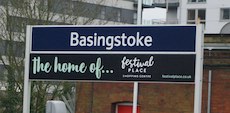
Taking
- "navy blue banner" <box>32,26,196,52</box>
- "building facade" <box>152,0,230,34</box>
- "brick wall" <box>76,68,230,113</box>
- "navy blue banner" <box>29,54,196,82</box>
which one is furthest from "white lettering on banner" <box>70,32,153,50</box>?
"building facade" <box>152,0,230,34</box>

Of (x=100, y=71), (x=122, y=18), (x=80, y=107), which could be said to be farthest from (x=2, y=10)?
(x=122, y=18)

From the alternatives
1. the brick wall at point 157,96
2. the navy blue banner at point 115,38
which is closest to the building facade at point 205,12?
the brick wall at point 157,96

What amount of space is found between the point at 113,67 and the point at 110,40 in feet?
1.93

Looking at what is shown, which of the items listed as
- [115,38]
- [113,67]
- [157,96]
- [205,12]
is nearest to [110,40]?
[115,38]

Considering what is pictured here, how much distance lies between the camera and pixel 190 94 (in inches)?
787

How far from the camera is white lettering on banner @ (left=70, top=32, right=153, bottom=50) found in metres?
15.0

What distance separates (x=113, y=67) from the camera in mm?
15195

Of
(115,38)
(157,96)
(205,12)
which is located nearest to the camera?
(115,38)

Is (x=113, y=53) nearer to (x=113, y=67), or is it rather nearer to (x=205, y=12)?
(x=113, y=67)

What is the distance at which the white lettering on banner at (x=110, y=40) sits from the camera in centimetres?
1497

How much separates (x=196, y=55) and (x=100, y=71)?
2195mm

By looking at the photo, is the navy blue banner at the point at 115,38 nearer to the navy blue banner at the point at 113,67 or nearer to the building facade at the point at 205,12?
the navy blue banner at the point at 113,67

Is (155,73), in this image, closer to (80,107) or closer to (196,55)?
(196,55)

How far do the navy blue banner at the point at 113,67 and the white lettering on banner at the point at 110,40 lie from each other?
0.78 feet
